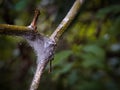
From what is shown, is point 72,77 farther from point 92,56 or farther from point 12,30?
point 12,30

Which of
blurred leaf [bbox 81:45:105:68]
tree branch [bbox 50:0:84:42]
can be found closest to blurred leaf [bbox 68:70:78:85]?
blurred leaf [bbox 81:45:105:68]

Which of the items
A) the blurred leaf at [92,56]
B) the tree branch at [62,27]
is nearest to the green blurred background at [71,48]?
the blurred leaf at [92,56]

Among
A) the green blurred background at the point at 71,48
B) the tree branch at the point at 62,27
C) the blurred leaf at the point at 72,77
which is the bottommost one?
the tree branch at the point at 62,27

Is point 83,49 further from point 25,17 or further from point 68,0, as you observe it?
point 25,17

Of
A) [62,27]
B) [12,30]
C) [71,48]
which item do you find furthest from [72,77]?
[12,30]

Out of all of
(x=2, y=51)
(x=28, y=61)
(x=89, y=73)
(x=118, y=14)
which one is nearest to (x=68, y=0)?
(x=118, y=14)

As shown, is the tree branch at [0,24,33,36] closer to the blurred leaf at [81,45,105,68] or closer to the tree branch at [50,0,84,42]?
the tree branch at [50,0,84,42]

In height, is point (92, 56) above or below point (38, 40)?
above

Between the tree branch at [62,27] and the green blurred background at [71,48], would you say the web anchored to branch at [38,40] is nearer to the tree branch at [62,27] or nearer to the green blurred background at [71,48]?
the tree branch at [62,27]
